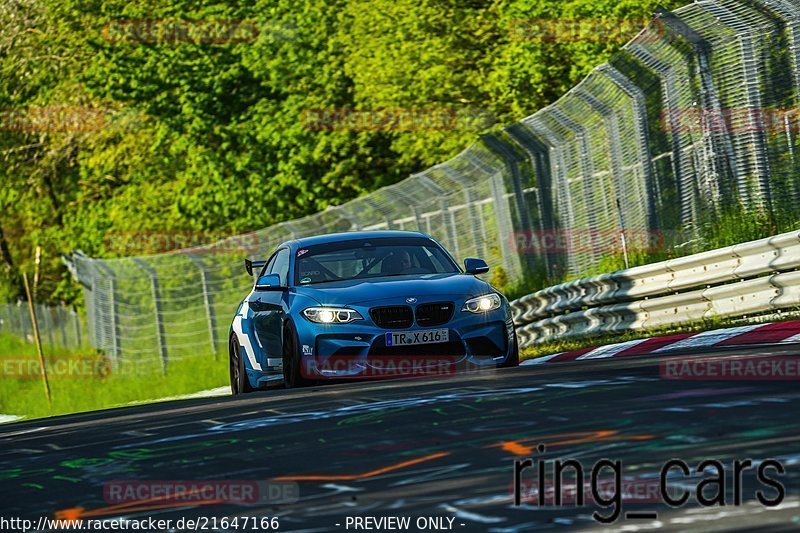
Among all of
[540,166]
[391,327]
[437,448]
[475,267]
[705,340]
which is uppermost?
[540,166]

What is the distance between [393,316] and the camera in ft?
43.0

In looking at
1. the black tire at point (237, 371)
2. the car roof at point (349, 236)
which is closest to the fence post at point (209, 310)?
the black tire at point (237, 371)

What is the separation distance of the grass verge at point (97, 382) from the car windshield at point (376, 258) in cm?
1608

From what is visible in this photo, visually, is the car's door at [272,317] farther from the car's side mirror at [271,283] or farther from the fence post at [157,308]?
the fence post at [157,308]

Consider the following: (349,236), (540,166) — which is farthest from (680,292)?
(540,166)

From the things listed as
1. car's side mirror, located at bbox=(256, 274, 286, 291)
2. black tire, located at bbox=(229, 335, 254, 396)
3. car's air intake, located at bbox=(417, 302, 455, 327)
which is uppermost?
car's side mirror, located at bbox=(256, 274, 286, 291)

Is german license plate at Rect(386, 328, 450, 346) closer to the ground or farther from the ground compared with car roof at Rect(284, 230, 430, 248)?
closer to the ground

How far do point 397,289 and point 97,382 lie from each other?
941 inches

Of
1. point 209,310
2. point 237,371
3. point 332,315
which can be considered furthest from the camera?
point 209,310

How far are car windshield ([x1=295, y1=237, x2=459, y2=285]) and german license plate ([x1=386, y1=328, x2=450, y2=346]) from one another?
50.2 inches

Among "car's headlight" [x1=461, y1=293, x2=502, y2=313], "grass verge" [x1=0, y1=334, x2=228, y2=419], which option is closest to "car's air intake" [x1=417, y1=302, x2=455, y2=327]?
"car's headlight" [x1=461, y1=293, x2=502, y2=313]

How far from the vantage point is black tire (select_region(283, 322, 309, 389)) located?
13.3 metres

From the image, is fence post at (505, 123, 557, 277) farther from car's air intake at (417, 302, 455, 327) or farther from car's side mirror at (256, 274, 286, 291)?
car's air intake at (417, 302, 455, 327)

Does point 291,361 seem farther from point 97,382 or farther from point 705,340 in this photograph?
point 97,382
